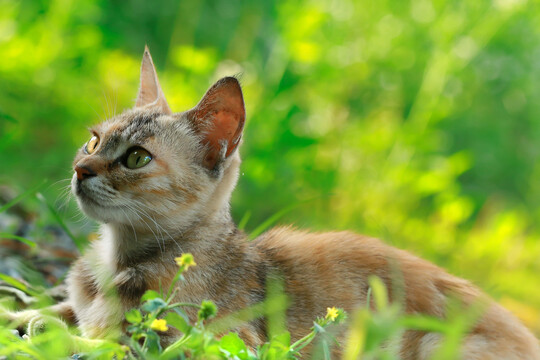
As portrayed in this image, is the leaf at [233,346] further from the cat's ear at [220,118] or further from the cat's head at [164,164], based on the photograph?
the cat's ear at [220,118]

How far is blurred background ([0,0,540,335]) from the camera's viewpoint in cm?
421

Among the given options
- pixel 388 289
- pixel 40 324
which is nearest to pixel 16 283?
pixel 40 324

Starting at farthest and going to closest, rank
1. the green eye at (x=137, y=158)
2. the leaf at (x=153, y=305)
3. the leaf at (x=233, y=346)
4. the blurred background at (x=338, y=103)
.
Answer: the blurred background at (x=338, y=103), the green eye at (x=137, y=158), the leaf at (x=233, y=346), the leaf at (x=153, y=305)

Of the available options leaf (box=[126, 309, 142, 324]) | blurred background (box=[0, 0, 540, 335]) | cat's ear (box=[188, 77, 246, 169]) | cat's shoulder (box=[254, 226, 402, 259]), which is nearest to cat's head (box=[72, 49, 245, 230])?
cat's ear (box=[188, 77, 246, 169])

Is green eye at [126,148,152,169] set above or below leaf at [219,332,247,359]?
above

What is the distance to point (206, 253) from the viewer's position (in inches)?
83.1

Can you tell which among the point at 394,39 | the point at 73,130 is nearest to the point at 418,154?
the point at 394,39

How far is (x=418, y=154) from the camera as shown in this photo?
200 inches

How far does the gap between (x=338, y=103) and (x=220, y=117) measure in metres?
3.43

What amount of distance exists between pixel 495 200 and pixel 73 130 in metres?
4.18

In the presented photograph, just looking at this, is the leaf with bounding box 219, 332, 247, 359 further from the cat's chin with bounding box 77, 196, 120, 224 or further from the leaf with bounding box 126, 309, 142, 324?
the cat's chin with bounding box 77, 196, 120, 224

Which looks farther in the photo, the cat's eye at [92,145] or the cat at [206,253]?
the cat's eye at [92,145]

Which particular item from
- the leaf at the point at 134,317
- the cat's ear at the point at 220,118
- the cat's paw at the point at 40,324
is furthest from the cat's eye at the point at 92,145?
the leaf at the point at 134,317

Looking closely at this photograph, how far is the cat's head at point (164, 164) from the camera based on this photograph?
204 centimetres
